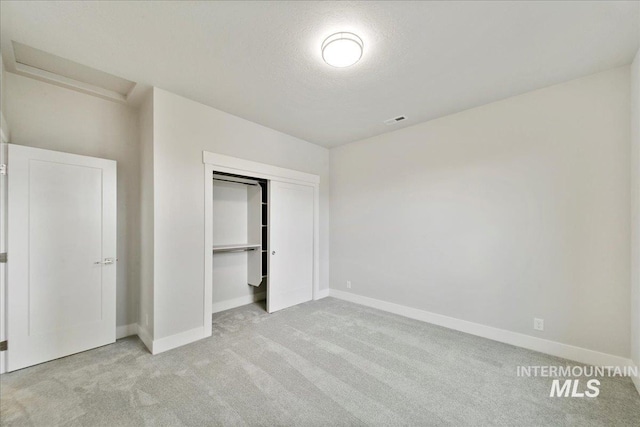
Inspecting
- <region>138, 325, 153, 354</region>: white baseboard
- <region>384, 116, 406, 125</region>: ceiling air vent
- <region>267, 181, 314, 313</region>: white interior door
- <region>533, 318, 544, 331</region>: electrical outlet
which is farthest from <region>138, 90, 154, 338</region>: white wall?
<region>533, 318, 544, 331</region>: electrical outlet

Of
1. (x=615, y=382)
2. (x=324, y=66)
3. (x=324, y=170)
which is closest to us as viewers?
(x=615, y=382)

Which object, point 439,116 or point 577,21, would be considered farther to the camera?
point 439,116

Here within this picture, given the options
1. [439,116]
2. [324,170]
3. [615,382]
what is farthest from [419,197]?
[615,382]

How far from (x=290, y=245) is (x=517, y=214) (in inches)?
122

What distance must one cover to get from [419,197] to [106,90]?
4.20 meters

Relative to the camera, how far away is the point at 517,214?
2916 mm

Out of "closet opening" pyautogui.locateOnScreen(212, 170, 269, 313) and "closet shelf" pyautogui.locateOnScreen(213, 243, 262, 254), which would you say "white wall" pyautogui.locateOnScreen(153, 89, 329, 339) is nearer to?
"closet shelf" pyautogui.locateOnScreen(213, 243, 262, 254)

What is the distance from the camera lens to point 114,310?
2.92 m

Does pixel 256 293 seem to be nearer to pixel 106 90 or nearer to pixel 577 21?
pixel 106 90

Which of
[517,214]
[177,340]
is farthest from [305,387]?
[517,214]

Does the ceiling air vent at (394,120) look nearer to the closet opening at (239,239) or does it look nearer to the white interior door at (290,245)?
the white interior door at (290,245)

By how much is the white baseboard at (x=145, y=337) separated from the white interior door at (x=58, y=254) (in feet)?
0.84

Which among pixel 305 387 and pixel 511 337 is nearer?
pixel 305 387

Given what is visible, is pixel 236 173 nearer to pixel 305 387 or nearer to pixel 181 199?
pixel 181 199
